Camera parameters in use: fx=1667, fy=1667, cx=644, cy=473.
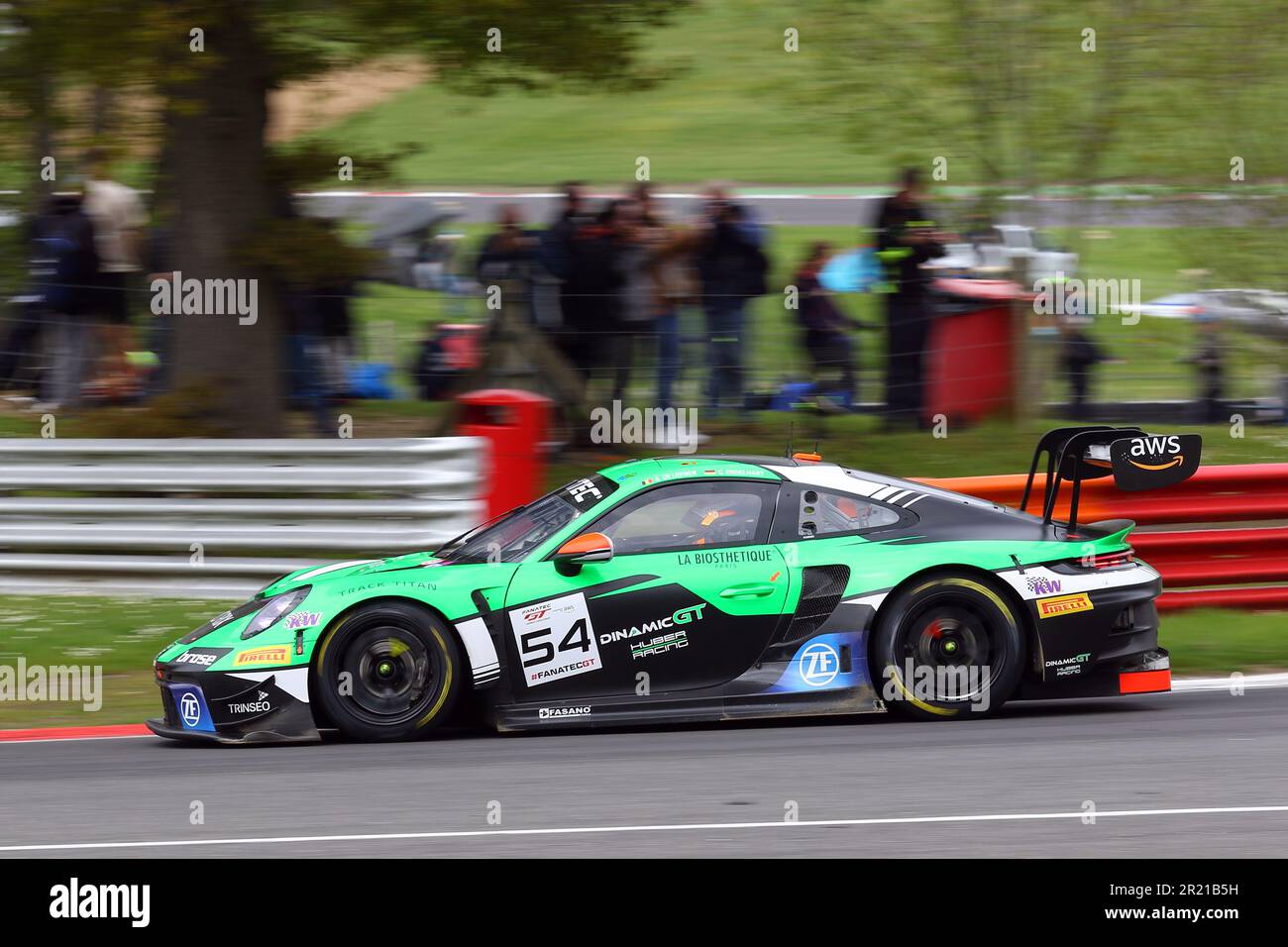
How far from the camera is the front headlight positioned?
7.17 meters

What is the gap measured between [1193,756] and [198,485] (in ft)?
22.3

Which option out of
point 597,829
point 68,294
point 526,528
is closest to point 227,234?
point 68,294

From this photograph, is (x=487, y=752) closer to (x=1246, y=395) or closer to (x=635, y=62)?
(x=635, y=62)

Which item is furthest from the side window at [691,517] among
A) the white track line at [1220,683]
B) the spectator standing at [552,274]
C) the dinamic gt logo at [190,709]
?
the spectator standing at [552,274]

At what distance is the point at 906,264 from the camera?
12.1m

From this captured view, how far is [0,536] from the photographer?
1097cm

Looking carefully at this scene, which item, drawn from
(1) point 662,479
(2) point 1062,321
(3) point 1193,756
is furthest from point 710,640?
(2) point 1062,321

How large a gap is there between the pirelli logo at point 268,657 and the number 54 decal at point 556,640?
3.17ft

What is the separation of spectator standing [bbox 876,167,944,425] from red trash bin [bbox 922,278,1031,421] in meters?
0.15

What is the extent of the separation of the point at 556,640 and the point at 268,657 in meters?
1.22

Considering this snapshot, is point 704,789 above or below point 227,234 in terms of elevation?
below

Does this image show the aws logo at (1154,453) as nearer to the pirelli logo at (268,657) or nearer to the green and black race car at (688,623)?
A: the green and black race car at (688,623)

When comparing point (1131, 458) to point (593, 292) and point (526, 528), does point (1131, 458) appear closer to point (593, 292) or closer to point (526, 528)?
point (526, 528)

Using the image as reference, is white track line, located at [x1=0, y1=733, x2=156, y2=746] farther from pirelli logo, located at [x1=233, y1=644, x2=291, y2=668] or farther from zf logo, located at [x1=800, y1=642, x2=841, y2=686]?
zf logo, located at [x1=800, y1=642, x2=841, y2=686]
